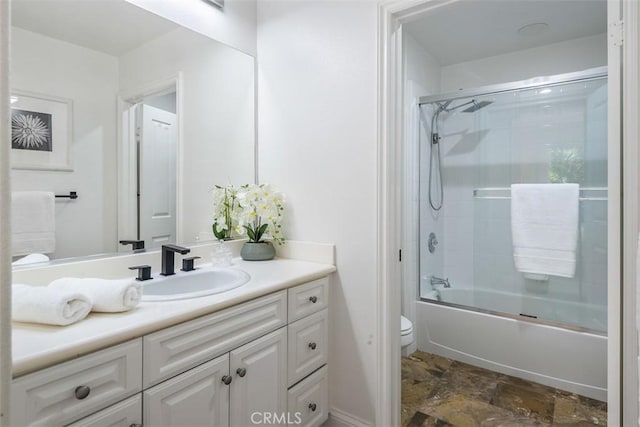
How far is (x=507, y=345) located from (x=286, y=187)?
5.81 feet

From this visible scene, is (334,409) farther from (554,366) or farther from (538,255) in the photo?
(538,255)

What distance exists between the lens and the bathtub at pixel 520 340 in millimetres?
1989

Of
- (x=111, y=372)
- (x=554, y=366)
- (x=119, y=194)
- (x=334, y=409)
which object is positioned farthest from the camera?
(x=554, y=366)

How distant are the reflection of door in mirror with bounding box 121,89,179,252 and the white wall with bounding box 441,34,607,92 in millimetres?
2460

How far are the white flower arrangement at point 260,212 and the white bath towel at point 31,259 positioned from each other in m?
0.80

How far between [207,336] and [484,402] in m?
1.69

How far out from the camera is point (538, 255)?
250 cm

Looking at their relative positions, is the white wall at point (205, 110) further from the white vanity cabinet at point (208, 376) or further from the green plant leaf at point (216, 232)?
the white vanity cabinet at point (208, 376)

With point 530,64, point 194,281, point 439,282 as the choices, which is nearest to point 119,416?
point 194,281

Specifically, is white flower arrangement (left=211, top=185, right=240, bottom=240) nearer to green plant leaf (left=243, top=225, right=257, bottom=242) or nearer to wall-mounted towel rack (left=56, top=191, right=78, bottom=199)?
green plant leaf (left=243, top=225, right=257, bottom=242)

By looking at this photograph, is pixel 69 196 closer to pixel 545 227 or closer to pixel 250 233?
pixel 250 233

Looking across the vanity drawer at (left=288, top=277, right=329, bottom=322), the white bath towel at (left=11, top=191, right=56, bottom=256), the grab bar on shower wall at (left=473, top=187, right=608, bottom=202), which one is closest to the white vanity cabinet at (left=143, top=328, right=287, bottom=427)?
the vanity drawer at (left=288, top=277, right=329, bottom=322)

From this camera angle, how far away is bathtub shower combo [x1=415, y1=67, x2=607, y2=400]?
7.17 ft

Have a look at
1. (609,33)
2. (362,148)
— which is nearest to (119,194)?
(362,148)
